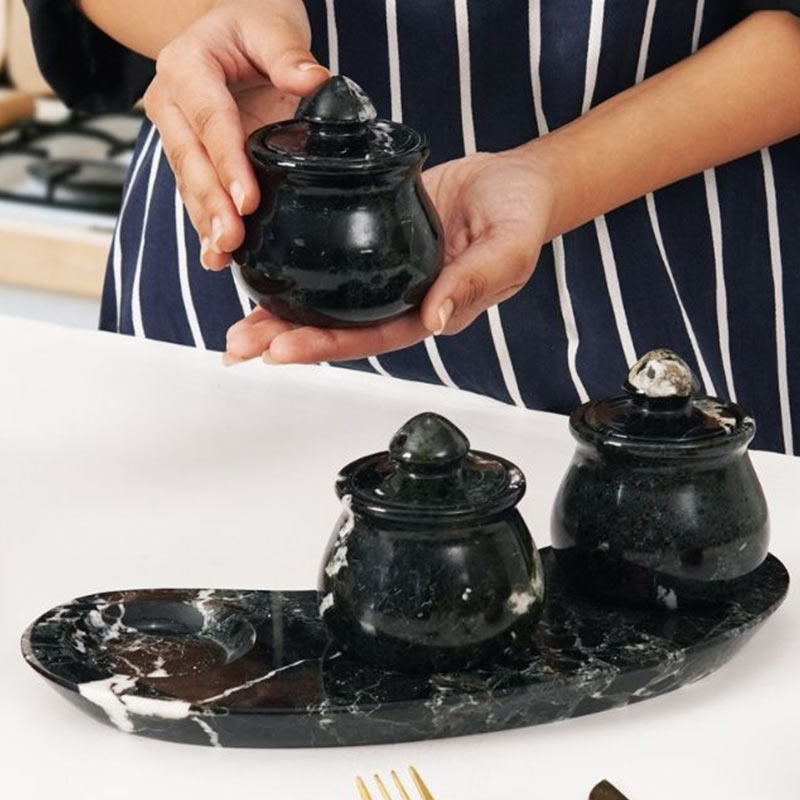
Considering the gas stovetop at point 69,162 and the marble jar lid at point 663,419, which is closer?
the marble jar lid at point 663,419

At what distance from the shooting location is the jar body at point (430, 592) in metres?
0.78

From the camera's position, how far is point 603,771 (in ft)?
2.53

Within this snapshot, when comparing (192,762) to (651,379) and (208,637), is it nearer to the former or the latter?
(208,637)

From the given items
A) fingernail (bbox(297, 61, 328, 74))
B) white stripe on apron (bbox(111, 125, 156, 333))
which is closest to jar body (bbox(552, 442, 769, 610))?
fingernail (bbox(297, 61, 328, 74))

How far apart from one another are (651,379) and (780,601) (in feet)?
0.46

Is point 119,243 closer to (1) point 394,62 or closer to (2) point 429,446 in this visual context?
(1) point 394,62

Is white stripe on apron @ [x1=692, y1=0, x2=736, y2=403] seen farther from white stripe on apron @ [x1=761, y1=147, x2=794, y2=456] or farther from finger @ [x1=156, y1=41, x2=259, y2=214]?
finger @ [x1=156, y1=41, x2=259, y2=214]

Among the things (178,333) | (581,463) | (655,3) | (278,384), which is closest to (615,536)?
(581,463)

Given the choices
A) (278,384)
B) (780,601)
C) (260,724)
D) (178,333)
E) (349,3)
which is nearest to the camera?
(260,724)

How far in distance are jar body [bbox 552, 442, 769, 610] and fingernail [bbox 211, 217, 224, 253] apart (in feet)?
0.89

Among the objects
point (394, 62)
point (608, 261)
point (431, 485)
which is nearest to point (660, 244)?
point (608, 261)

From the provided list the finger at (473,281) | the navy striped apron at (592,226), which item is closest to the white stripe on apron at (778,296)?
the navy striped apron at (592,226)

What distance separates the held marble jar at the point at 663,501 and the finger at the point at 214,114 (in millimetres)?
254

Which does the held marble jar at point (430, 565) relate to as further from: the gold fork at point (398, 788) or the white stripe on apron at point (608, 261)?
the white stripe on apron at point (608, 261)
